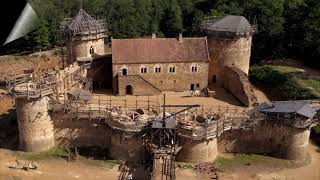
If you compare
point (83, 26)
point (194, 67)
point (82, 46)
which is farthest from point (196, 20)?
point (82, 46)

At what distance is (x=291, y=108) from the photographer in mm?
32656

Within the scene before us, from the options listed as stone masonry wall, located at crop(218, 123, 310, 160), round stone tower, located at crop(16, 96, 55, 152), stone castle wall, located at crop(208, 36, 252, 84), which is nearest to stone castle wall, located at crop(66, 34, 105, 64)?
round stone tower, located at crop(16, 96, 55, 152)

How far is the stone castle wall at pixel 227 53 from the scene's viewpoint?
44.0m

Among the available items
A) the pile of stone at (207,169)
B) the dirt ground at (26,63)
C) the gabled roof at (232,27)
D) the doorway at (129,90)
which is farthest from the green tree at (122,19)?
the pile of stone at (207,169)

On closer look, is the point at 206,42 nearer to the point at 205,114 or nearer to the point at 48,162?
the point at 205,114

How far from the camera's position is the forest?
52.6m

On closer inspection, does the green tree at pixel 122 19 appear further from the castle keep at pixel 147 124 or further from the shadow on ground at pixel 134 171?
the shadow on ground at pixel 134 171

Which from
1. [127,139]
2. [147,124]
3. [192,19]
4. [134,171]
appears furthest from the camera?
[192,19]

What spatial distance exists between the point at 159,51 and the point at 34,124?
1636 centimetres

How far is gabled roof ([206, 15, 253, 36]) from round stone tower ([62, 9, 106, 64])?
12909 millimetres

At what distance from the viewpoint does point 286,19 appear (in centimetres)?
5516

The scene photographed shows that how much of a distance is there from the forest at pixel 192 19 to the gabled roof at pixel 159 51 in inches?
306

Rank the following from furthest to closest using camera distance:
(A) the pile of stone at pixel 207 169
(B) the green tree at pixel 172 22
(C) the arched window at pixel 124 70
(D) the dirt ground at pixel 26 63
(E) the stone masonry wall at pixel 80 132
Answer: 1. (B) the green tree at pixel 172 22
2. (D) the dirt ground at pixel 26 63
3. (C) the arched window at pixel 124 70
4. (E) the stone masonry wall at pixel 80 132
5. (A) the pile of stone at pixel 207 169

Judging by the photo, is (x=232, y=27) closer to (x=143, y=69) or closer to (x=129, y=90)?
(x=143, y=69)
